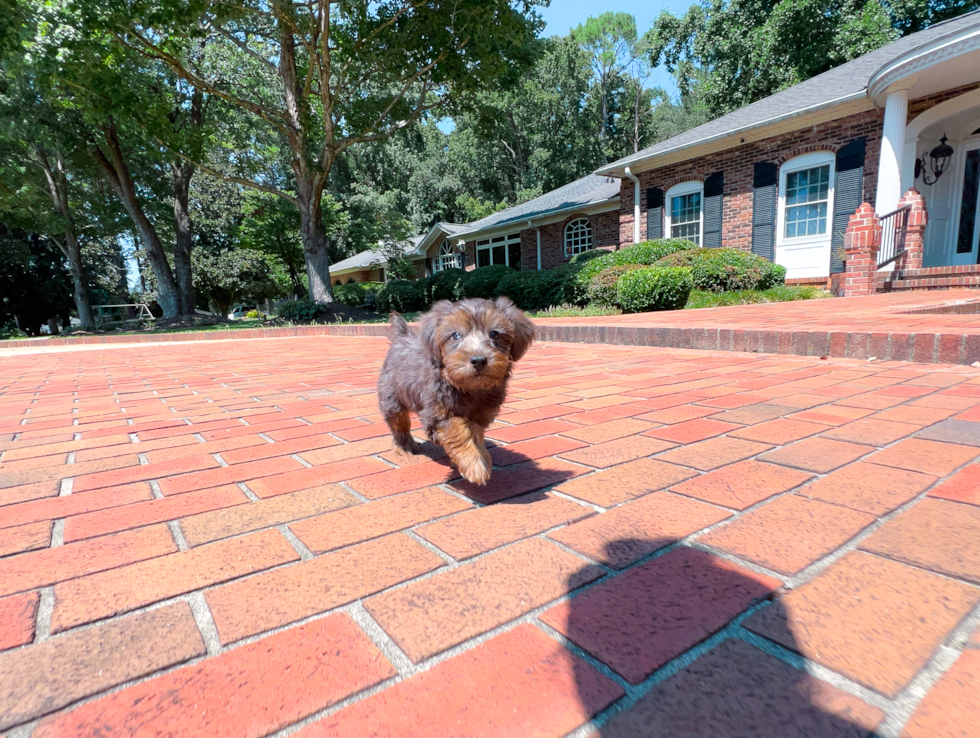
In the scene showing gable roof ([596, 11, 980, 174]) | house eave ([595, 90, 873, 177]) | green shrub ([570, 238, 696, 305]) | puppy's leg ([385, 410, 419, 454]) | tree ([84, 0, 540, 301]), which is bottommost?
puppy's leg ([385, 410, 419, 454])

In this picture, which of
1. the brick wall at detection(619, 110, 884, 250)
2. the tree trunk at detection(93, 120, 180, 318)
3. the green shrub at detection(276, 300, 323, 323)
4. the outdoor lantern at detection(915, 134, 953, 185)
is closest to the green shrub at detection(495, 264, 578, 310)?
the brick wall at detection(619, 110, 884, 250)

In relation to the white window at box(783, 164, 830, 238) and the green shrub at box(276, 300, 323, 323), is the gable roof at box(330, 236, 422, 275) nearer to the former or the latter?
the green shrub at box(276, 300, 323, 323)

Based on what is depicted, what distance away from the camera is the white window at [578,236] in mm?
21531

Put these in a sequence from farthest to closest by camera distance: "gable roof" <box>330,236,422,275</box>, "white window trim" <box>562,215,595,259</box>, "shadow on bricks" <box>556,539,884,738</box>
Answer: "gable roof" <box>330,236,422,275</box>, "white window trim" <box>562,215,595,259</box>, "shadow on bricks" <box>556,539,884,738</box>

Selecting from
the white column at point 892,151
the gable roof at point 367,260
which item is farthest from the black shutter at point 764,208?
the gable roof at point 367,260

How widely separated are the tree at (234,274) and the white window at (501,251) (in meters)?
14.1

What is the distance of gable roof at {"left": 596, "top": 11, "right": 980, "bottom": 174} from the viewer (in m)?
11.8

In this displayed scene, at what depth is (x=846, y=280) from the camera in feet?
33.1

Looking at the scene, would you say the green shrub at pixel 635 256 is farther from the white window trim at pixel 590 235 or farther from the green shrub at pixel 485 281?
the white window trim at pixel 590 235

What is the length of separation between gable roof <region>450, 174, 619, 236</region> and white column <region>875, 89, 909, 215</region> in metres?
9.59

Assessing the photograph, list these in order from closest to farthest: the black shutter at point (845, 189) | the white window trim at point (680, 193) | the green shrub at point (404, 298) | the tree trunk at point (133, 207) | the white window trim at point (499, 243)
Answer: the black shutter at point (845, 189), the white window trim at point (680, 193), the tree trunk at point (133, 207), the green shrub at point (404, 298), the white window trim at point (499, 243)

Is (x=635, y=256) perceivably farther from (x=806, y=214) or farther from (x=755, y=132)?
(x=755, y=132)

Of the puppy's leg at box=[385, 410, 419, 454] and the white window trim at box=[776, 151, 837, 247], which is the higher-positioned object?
the white window trim at box=[776, 151, 837, 247]

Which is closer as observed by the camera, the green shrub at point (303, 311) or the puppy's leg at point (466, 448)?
the puppy's leg at point (466, 448)
